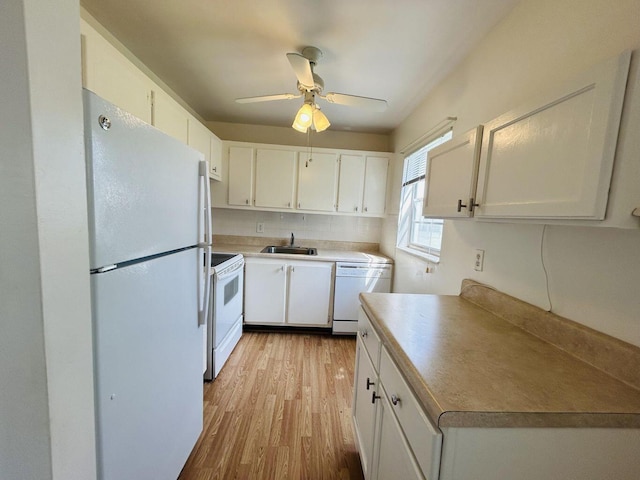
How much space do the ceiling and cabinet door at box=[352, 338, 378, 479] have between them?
177 centimetres

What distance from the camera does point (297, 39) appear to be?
162cm

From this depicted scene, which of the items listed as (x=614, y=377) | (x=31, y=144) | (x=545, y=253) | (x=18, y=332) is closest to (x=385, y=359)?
(x=614, y=377)

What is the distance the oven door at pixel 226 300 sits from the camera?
2.04 metres

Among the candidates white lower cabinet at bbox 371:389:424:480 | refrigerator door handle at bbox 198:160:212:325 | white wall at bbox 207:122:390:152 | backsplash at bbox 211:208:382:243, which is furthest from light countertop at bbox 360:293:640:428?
white wall at bbox 207:122:390:152

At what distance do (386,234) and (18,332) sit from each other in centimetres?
305

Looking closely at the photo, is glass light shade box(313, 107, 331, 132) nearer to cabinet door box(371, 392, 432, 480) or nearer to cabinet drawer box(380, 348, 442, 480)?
cabinet drawer box(380, 348, 442, 480)

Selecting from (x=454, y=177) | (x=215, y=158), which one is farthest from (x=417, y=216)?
(x=215, y=158)

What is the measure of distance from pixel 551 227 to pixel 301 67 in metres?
1.46

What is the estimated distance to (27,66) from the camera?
552 mm

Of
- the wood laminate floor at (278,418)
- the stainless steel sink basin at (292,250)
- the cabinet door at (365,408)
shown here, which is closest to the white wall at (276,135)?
the stainless steel sink basin at (292,250)

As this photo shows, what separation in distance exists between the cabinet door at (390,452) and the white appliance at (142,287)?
88 centimetres

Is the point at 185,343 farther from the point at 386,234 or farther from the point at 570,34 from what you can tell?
the point at 386,234

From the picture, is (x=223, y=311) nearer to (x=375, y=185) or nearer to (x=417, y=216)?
(x=417, y=216)

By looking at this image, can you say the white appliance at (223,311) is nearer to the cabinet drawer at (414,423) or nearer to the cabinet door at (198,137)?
the cabinet door at (198,137)
